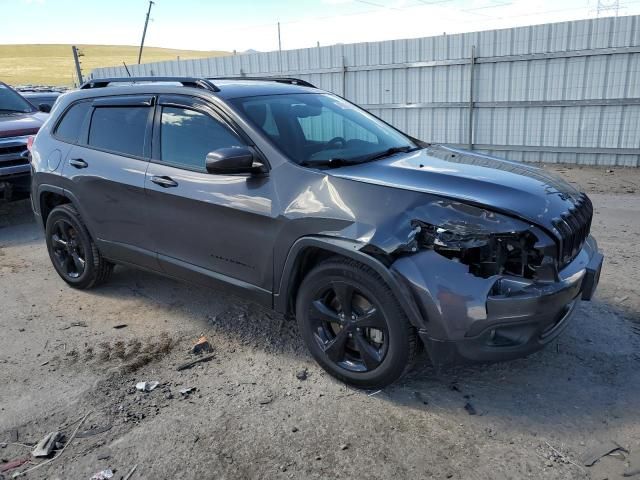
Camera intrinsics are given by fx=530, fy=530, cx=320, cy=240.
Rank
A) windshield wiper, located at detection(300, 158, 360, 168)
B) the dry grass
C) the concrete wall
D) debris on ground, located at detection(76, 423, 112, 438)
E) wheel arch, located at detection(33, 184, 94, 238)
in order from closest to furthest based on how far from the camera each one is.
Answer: debris on ground, located at detection(76, 423, 112, 438)
windshield wiper, located at detection(300, 158, 360, 168)
wheel arch, located at detection(33, 184, 94, 238)
the concrete wall
the dry grass

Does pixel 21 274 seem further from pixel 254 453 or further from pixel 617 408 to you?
pixel 617 408

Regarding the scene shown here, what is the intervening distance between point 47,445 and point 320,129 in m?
2.59

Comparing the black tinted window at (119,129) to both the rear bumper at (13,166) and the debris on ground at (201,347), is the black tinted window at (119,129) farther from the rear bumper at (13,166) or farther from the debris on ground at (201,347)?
the rear bumper at (13,166)

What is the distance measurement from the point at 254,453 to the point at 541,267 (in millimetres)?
1735

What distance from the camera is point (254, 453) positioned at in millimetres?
2660

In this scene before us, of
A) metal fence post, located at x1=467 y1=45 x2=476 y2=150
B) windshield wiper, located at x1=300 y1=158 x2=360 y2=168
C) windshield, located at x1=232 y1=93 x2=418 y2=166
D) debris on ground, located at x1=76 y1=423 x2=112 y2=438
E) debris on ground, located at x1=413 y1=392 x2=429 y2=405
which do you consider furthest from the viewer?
metal fence post, located at x1=467 y1=45 x2=476 y2=150

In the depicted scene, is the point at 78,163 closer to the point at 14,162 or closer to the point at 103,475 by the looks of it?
the point at 103,475

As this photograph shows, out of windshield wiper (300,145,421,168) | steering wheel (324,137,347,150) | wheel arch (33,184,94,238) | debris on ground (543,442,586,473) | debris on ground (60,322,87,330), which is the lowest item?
debris on ground (60,322,87,330)

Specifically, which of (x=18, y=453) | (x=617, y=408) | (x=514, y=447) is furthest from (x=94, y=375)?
(x=617, y=408)

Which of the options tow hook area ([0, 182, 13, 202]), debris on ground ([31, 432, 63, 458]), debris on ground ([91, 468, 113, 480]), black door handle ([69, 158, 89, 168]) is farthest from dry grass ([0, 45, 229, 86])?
debris on ground ([91, 468, 113, 480])

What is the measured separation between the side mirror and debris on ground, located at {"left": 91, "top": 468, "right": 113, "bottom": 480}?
1730mm

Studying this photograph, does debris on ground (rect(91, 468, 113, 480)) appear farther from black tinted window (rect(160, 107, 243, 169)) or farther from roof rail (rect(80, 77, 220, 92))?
roof rail (rect(80, 77, 220, 92))

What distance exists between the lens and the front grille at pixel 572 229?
2854mm

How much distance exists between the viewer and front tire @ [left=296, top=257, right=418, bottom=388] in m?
2.85
